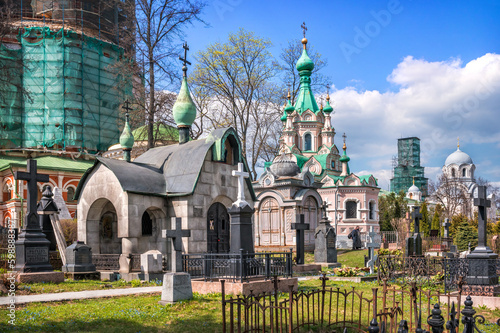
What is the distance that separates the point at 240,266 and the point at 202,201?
4788mm

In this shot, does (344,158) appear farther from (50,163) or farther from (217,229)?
(217,229)

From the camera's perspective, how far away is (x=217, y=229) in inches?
623

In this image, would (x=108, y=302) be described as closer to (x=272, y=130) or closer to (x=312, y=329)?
(x=312, y=329)

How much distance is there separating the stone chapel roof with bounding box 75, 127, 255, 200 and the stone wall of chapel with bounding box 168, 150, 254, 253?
0.77 ft

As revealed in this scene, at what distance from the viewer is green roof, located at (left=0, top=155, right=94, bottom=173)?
34.0 m

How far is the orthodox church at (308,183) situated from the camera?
28.7m

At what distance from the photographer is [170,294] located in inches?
372

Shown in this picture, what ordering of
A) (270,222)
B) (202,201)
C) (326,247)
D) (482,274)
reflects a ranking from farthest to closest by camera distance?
(270,222) < (326,247) < (202,201) < (482,274)

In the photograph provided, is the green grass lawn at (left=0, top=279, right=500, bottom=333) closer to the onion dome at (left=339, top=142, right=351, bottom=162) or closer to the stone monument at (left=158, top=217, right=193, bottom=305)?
the stone monument at (left=158, top=217, right=193, bottom=305)

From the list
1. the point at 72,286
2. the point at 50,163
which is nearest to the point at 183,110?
the point at 72,286

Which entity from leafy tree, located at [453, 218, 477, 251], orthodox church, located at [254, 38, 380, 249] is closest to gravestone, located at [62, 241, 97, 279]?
orthodox church, located at [254, 38, 380, 249]

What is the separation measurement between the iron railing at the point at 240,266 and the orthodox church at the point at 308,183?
16.2m

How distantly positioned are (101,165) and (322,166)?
33680 millimetres

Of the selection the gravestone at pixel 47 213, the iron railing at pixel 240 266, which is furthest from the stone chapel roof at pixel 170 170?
the iron railing at pixel 240 266
